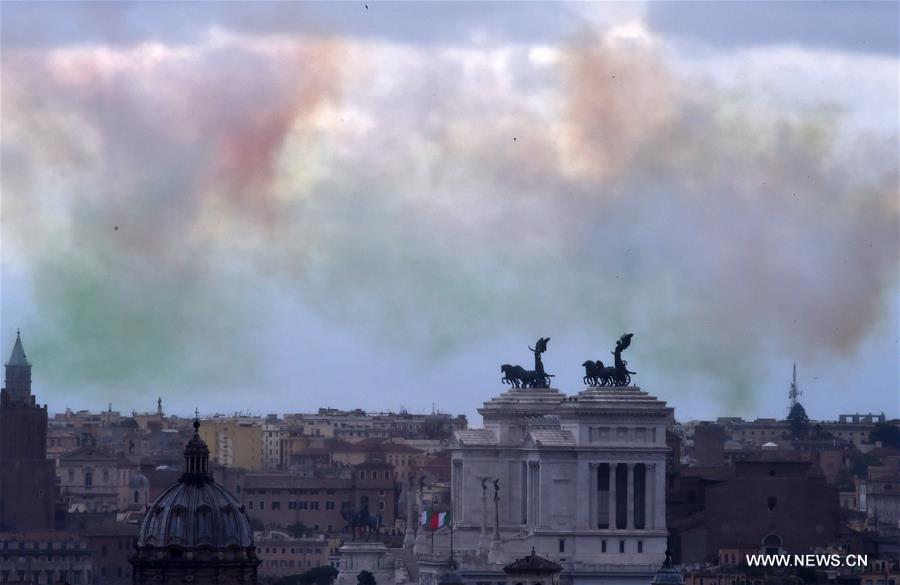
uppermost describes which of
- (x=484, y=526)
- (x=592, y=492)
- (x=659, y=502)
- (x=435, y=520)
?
(x=592, y=492)

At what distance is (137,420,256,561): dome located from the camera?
11850cm

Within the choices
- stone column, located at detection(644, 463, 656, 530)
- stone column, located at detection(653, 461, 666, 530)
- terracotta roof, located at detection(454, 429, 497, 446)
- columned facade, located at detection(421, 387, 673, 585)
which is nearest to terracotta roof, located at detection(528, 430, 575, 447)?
columned facade, located at detection(421, 387, 673, 585)

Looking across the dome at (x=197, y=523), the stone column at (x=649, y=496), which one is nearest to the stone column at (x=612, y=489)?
the stone column at (x=649, y=496)

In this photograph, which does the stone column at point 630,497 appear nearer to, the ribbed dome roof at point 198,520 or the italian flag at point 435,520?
the italian flag at point 435,520

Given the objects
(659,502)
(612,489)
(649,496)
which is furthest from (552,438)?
(659,502)

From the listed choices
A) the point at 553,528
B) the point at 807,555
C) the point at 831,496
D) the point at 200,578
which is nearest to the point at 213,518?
the point at 200,578

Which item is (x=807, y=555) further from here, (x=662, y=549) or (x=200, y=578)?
(x=200, y=578)

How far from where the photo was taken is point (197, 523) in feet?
389

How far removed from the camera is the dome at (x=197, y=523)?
118500 millimetres

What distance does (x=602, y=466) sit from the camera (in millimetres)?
176750

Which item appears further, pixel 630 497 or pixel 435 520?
pixel 435 520

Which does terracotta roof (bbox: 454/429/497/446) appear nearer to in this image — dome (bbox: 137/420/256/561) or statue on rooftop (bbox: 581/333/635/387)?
statue on rooftop (bbox: 581/333/635/387)

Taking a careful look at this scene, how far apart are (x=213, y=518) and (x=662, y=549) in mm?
58542

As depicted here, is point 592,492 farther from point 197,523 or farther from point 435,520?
point 197,523
